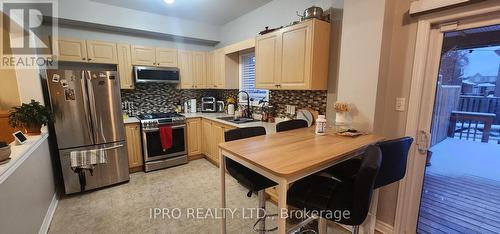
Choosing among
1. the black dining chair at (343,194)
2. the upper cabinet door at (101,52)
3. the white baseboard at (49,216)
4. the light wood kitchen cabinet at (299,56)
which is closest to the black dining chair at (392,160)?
the black dining chair at (343,194)

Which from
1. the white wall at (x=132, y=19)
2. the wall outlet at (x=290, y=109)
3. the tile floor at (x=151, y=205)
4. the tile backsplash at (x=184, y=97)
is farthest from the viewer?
the white wall at (x=132, y=19)

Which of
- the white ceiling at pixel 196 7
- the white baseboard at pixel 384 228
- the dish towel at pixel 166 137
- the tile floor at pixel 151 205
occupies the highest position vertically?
the white ceiling at pixel 196 7

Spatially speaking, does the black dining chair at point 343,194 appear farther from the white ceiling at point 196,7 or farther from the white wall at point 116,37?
the white wall at point 116,37

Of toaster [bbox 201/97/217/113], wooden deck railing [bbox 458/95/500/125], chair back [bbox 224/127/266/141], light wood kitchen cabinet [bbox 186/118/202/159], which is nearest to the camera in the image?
wooden deck railing [bbox 458/95/500/125]

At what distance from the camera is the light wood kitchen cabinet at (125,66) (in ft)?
11.1

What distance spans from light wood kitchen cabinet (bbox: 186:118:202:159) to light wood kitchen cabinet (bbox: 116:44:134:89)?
1166 millimetres

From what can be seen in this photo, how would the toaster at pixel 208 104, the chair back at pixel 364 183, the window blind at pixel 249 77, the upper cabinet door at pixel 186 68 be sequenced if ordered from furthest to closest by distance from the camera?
the toaster at pixel 208 104 < the upper cabinet door at pixel 186 68 < the window blind at pixel 249 77 < the chair back at pixel 364 183

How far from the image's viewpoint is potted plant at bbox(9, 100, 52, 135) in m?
2.02

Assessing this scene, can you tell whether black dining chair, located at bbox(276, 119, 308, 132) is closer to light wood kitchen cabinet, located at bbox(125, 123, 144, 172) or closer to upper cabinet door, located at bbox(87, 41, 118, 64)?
light wood kitchen cabinet, located at bbox(125, 123, 144, 172)

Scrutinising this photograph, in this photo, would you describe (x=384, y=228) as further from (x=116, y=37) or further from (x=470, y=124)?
(x=116, y=37)

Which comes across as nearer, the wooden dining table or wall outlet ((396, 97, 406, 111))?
the wooden dining table

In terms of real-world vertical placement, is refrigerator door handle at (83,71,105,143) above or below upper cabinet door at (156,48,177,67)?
below

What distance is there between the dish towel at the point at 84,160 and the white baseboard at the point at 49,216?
30 centimetres

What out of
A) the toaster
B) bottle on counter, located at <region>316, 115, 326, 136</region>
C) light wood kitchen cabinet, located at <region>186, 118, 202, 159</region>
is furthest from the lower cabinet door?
bottle on counter, located at <region>316, 115, 326, 136</region>
